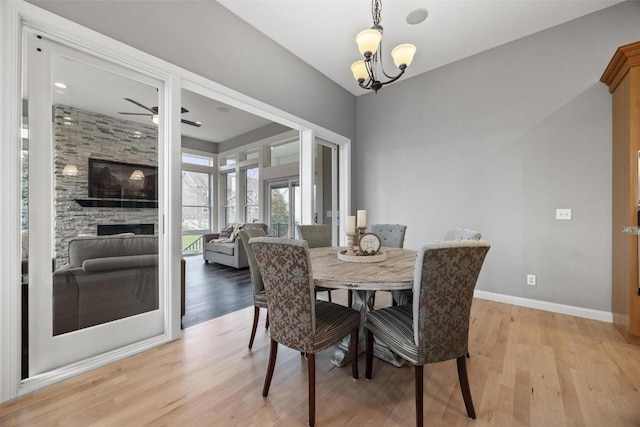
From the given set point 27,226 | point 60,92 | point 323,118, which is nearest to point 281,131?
point 323,118

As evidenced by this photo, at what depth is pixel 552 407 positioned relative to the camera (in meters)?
1.47

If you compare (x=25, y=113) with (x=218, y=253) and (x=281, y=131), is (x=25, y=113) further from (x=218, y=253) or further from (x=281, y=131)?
(x=281, y=131)

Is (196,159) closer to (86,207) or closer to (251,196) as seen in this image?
(251,196)

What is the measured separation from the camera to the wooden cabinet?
212cm

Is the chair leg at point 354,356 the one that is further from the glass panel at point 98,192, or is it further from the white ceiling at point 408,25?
the white ceiling at point 408,25

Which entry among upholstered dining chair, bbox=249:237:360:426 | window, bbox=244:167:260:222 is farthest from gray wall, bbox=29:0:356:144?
window, bbox=244:167:260:222

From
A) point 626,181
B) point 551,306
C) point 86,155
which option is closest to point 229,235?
point 86,155

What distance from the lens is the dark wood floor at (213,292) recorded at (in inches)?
114

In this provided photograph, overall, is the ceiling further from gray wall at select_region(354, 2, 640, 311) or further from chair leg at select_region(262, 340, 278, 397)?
gray wall at select_region(354, 2, 640, 311)

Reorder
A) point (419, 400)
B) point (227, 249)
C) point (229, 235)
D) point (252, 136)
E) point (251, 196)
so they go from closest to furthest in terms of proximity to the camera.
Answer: point (419, 400) → point (227, 249) → point (229, 235) → point (252, 136) → point (251, 196)

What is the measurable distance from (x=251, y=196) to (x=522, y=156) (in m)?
5.96

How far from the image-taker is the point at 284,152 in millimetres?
6418

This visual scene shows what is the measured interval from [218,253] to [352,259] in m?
4.29

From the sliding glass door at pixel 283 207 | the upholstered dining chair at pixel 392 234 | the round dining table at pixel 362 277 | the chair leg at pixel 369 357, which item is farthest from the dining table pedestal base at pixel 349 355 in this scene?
the sliding glass door at pixel 283 207
